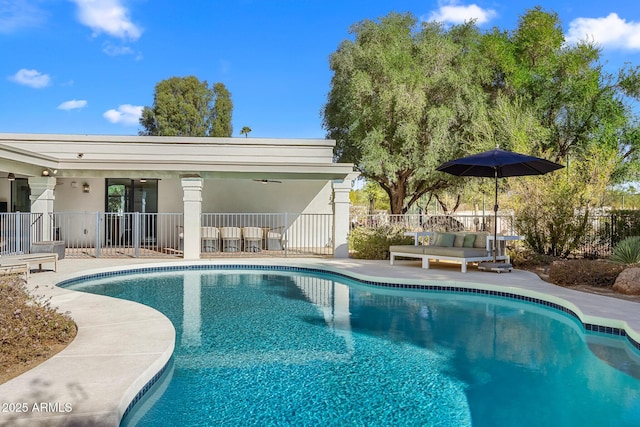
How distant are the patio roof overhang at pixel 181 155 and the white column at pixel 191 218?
1.00ft

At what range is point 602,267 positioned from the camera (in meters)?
8.43

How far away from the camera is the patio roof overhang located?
1230 cm

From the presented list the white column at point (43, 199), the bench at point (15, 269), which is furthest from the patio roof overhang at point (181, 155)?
the bench at point (15, 269)

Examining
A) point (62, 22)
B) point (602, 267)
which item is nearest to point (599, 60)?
point (602, 267)

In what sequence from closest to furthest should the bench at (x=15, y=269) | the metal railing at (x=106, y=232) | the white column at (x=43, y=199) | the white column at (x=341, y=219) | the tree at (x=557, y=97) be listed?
the bench at (x=15, y=269), the white column at (x=43, y=199), the white column at (x=341, y=219), the metal railing at (x=106, y=232), the tree at (x=557, y=97)

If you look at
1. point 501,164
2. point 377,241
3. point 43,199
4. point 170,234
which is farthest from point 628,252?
point 43,199

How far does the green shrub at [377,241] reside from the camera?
1252cm

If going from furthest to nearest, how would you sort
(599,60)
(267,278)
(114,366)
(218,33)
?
(218,33) → (599,60) → (267,278) → (114,366)

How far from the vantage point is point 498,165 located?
30.1 feet

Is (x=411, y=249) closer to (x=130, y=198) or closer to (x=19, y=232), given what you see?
(x=19, y=232)

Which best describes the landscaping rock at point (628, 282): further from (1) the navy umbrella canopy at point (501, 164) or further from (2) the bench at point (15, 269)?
(2) the bench at point (15, 269)

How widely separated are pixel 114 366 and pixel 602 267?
8707mm

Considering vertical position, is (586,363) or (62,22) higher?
(62,22)

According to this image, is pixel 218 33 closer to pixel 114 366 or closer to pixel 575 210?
pixel 575 210
